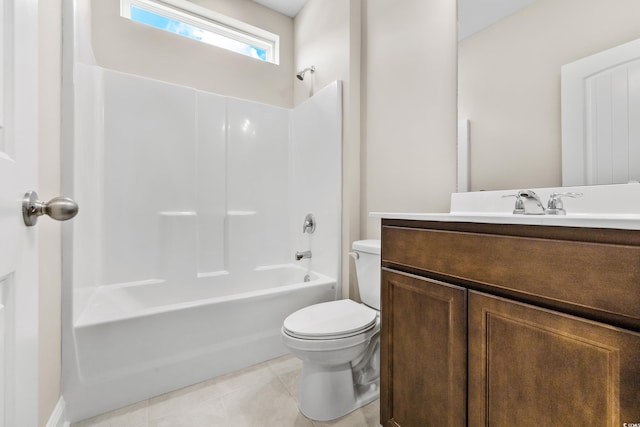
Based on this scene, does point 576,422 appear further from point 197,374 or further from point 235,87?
point 235,87

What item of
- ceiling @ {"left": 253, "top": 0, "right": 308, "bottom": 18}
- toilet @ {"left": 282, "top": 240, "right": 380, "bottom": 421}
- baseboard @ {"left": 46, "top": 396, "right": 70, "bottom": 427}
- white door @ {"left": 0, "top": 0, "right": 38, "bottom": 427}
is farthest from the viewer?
ceiling @ {"left": 253, "top": 0, "right": 308, "bottom": 18}

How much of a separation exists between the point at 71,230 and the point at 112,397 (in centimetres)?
83

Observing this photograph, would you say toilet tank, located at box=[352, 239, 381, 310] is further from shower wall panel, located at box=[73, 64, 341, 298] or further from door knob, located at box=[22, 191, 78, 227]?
door knob, located at box=[22, 191, 78, 227]

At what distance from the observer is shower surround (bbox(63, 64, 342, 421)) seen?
4.67 feet

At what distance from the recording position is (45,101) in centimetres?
109

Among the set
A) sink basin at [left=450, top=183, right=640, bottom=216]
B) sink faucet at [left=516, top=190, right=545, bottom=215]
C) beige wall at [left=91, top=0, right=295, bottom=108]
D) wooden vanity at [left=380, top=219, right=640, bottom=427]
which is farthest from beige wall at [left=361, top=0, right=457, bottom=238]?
beige wall at [left=91, top=0, right=295, bottom=108]

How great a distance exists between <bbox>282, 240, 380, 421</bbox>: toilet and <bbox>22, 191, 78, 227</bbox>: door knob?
0.98 meters

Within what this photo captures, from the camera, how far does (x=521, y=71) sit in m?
1.25

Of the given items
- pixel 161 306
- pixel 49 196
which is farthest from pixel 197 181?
pixel 49 196

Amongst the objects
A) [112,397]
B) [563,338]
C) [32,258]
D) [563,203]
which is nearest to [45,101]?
[32,258]

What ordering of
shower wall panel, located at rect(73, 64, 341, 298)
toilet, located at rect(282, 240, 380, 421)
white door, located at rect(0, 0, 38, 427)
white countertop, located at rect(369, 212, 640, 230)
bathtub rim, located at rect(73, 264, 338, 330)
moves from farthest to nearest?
1. shower wall panel, located at rect(73, 64, 341, 298)
2. bathtub rim, located at rect(73, 264, 338, 330)
3. toilet, located at rect(282, 240, 380, 421)
4. white countertop, located at rect(369, 212, 640, 230)
5. white door, located at rect(0, 0, 38, 427)

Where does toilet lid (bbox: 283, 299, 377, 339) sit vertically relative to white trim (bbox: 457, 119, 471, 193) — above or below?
below

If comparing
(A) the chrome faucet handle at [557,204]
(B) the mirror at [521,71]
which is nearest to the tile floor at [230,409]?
(A) the chrome faucet handle at [557,204]

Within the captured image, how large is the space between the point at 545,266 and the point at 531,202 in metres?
0.56
